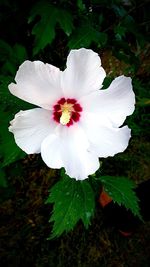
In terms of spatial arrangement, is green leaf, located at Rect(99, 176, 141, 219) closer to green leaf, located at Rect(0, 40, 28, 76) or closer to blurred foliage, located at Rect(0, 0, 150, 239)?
blurred foliage, located at Rect(0, 0, 150, 239)

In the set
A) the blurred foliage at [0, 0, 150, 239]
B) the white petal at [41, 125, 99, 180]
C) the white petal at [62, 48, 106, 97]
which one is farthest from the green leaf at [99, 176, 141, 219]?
the white petal at [62, 48, 106, 97]

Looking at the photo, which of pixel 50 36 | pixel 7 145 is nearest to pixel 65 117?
pixel 7 145

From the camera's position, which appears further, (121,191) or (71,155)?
(121,191)

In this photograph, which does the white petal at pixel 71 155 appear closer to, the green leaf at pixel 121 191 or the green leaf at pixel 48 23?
the green leaf at pixel 121 191

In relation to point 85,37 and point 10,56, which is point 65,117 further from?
point 10,56

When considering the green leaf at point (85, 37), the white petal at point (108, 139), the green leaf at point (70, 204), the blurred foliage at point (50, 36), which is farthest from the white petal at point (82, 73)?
the green leaf at point (85, 37)

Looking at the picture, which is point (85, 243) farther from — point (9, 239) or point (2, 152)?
point (2, 152)

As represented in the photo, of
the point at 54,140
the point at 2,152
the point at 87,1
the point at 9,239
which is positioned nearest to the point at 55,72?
the point at 54,140
